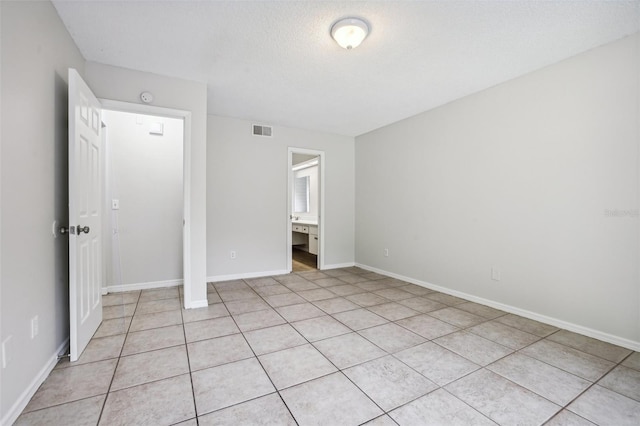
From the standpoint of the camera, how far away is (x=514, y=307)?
2.95 metres

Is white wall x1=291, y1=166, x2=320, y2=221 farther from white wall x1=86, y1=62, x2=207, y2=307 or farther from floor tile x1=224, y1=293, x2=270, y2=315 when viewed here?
white wall x1=86, y1=62, x2=207, y2=307

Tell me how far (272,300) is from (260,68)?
2.55 m

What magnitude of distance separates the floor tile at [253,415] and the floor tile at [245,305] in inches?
58.1

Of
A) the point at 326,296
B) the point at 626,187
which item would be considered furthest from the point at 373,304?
the point at 626,187

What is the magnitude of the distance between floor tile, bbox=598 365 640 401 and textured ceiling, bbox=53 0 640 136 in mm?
2479

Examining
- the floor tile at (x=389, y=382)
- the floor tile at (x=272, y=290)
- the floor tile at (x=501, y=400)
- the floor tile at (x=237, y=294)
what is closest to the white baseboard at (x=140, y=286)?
the floor tile at (x=237, y=294)

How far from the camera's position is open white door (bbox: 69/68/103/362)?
77.3 inches

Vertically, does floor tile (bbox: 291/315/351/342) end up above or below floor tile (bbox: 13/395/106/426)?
below

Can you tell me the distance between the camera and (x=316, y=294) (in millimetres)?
3602

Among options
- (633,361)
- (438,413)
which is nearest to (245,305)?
(438,413)

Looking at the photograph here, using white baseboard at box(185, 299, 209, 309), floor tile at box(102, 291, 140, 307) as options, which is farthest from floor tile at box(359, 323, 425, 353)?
floor tile at box(102, 291, 140, 307)

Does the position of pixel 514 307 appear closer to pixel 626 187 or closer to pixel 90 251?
pixel 626 187

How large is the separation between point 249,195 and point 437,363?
3393mm

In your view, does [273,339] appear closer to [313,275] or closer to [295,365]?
[295,365]
